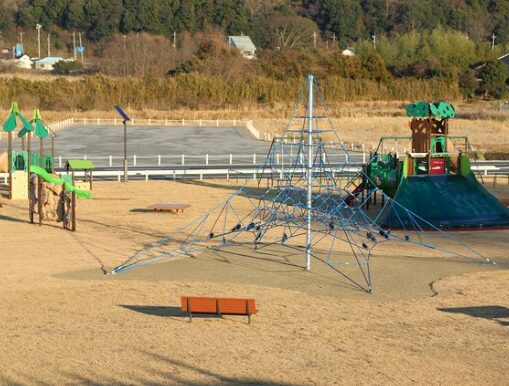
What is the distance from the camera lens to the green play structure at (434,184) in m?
29.9

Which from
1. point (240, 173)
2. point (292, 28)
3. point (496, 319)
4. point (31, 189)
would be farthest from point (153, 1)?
point (496, 319)

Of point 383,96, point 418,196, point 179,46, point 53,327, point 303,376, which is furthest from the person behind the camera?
point 179,46

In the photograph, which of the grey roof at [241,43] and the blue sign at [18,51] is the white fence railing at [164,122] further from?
the blue sign at [18,51]

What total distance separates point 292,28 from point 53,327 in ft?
502

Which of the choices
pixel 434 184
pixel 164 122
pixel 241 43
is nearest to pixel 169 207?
pixel 434 184

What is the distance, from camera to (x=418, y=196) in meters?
30.7

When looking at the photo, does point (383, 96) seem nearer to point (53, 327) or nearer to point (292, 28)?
point (292, 28)

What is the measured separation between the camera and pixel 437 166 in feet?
107

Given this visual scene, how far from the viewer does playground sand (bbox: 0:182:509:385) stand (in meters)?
15.3

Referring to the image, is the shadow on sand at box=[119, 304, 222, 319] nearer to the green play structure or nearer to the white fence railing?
the green play structure

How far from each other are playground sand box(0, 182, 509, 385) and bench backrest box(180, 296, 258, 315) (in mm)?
305

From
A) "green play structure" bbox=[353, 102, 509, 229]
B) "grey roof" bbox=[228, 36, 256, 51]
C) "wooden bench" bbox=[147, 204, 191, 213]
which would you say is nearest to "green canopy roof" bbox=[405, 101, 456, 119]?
"green play structure" bbox=[353, 102, 509, 229]

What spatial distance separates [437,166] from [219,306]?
1616cm

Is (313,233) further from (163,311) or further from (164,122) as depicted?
(164,122)
